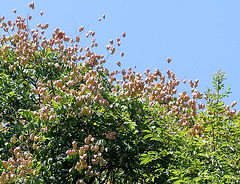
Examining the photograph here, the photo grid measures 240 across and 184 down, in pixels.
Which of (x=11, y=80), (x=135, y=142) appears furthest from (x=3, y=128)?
(x=135, y=142)

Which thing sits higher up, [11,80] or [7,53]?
[7,53]

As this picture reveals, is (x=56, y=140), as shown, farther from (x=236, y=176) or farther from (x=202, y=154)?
(x=236, y=176)

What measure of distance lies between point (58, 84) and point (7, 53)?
2.57m

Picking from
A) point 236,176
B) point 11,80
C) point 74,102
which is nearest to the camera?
point 236,176

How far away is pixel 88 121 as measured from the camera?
22.0 feet

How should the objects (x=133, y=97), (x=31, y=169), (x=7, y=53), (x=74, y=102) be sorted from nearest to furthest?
1. (x=31, y=169)
2. (x=74, y=102)
3. (x=133, y=97)
4. (x=7, y=53)

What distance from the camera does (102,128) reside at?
673 cm

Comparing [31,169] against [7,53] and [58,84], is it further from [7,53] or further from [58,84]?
[7,53]

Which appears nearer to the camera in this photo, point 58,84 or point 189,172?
point 189,172

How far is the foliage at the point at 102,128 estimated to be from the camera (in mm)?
5527

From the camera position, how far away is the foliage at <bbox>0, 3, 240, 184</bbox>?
5.53 meters

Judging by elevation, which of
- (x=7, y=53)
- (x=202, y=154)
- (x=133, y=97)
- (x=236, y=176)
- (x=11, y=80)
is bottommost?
(x=236, y=176)

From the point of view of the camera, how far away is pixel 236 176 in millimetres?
5027

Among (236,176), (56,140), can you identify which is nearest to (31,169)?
(56,140)
